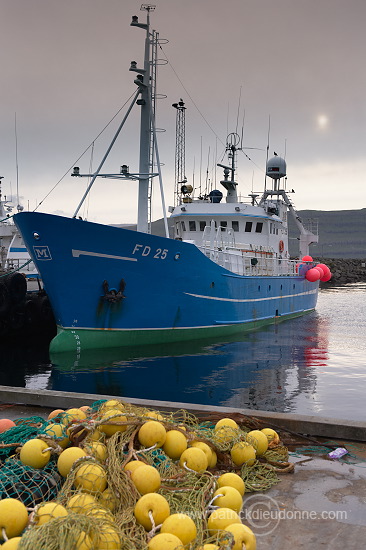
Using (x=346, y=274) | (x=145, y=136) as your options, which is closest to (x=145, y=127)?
(x=145, y=136)

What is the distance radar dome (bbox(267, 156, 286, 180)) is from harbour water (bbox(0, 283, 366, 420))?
12266 mm

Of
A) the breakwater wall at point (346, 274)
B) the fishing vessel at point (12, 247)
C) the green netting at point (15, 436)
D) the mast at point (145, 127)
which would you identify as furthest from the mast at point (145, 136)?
the breakwater wall at point (346, 274)

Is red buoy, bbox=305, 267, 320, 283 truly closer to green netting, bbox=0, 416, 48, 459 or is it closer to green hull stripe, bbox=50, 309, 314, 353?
green hull stripe, bbox=50, 309, 314, 353

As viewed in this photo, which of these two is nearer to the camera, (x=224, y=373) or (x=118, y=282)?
(x=224, y=373)

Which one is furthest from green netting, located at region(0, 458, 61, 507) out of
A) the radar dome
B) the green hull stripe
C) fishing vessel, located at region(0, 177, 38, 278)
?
the radar dome

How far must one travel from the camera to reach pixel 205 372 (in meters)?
12.6

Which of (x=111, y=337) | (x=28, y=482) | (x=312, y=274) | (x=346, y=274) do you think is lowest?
(x=111, y=337)

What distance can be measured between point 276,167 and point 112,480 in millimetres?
26109

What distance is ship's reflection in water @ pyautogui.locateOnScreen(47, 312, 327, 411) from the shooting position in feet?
34.4

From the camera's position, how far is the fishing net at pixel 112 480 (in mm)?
2504

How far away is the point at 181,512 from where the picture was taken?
2.89 metres

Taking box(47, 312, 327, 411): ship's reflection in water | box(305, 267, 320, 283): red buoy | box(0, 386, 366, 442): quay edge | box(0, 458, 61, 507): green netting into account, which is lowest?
box(47, 312, 327, 411): ship's reflection in water

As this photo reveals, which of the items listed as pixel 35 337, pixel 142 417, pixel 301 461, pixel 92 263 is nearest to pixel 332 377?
pixel 92 263

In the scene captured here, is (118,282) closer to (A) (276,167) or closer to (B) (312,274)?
(B) (312,274)
